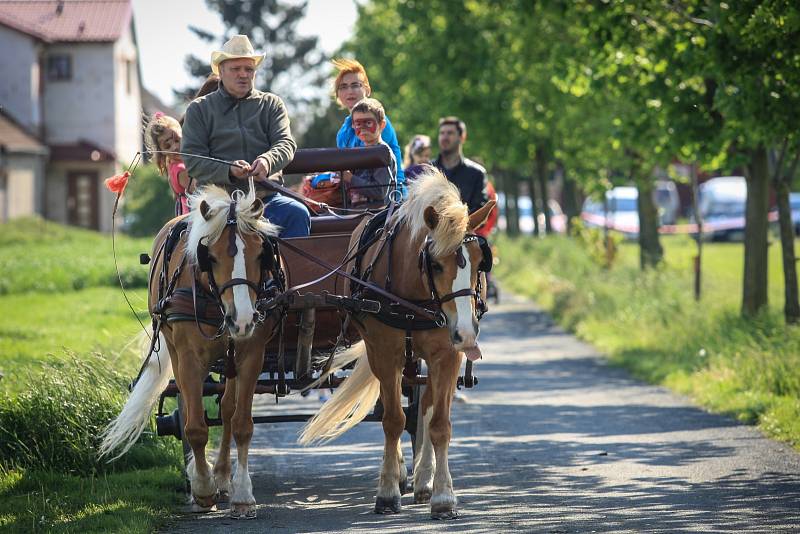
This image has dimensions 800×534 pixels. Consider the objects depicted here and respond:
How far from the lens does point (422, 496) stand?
8.74m

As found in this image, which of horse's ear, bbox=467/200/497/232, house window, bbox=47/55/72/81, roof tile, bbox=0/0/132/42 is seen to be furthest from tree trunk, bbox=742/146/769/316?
house window, bbox=47/55/72/81

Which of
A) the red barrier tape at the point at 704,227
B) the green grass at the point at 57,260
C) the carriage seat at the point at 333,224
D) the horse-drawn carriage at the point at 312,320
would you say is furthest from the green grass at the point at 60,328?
the red barrier tape at the point at 704,227

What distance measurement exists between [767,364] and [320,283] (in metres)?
5.74

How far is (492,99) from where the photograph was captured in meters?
32.1

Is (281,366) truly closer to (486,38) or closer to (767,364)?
(767,364)

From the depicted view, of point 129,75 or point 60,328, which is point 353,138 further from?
point 129,75

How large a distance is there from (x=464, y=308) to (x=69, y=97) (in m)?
50.6

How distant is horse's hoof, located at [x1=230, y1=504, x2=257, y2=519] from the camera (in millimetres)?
8203

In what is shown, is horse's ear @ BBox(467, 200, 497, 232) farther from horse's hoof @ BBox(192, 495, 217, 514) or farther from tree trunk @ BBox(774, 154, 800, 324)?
tree trunk @ BBox(774, 154, 800, 324)

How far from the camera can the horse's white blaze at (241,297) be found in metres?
7.81

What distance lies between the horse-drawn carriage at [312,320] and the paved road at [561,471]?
0.38 meters

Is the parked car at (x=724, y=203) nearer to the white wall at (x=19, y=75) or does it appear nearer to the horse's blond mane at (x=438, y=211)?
the white wall at (x=19, y=75)

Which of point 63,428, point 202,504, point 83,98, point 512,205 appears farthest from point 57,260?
point 202,504

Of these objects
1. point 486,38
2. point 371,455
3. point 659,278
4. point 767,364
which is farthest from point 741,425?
point 486,38
